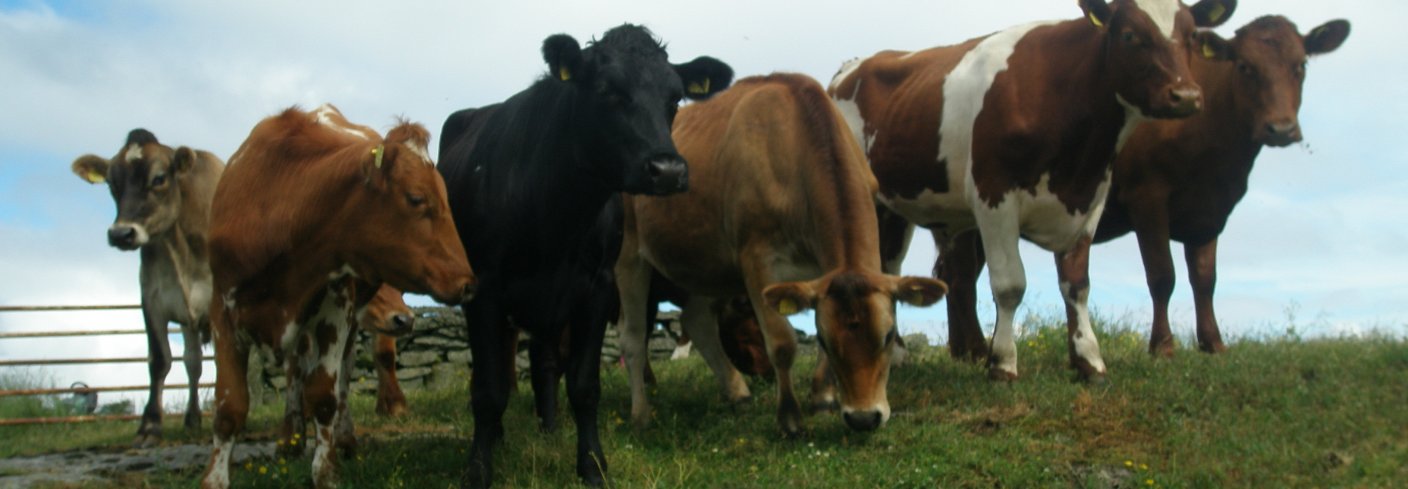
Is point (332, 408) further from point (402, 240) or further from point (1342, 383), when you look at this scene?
point (1342, 383)

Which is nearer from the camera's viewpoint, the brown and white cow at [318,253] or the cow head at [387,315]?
the brown and white cow at [318,253]

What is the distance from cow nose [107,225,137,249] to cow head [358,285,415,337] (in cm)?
241

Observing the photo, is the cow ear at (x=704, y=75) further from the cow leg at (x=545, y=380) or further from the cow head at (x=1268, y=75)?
the cow head at (x=1268, y=75)

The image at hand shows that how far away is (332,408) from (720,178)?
283 centimetres

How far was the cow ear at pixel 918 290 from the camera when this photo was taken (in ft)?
26.6

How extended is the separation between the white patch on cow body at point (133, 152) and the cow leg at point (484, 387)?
4.61 m

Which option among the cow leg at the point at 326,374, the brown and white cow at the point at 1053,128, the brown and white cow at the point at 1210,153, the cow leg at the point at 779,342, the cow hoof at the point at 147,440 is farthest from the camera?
the brown and white cow at the point at 1210,153

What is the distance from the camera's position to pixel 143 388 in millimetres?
15609

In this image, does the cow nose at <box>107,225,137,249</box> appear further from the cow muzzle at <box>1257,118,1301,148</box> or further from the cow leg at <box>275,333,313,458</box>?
the cow muzzle at <box>1257,118,1301,148</box>

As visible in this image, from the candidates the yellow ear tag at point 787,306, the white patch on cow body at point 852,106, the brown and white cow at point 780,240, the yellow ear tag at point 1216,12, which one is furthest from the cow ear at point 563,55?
the yellow ear tag at point 1216,12

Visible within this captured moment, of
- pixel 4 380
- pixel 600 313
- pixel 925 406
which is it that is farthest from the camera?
pixel 4 380

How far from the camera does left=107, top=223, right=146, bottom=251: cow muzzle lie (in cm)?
1092

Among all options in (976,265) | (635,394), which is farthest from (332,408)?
(976,265)

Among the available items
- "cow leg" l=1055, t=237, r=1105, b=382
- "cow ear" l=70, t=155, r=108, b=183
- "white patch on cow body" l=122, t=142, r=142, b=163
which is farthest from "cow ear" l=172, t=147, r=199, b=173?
"cow leg" l=1055, t=237, r=1105, b=382
